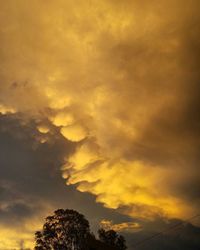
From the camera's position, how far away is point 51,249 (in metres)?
73.8

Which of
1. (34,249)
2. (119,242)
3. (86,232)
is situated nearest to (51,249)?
(34,249)

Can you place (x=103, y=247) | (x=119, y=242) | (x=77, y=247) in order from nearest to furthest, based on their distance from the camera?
(x=77, y=247) → (x=103, y=247) → (x=119, y=242)

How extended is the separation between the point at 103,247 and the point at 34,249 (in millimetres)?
15636

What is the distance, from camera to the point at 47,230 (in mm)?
75062

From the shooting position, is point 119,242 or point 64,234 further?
point 119,242

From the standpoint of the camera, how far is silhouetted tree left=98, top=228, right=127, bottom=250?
89.2 metres

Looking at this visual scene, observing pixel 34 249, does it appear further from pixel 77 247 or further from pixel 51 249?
pixel 77 247

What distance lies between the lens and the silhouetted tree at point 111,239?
8923cm

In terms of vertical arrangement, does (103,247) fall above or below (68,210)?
below

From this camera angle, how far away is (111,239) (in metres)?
90.2

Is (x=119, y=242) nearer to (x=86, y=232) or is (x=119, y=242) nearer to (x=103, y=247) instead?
(x=103, y=247)

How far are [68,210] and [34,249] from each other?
11466 millimetres

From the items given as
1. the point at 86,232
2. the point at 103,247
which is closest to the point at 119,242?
the point at 103,247

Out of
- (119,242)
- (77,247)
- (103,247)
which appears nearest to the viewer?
(77,247)
